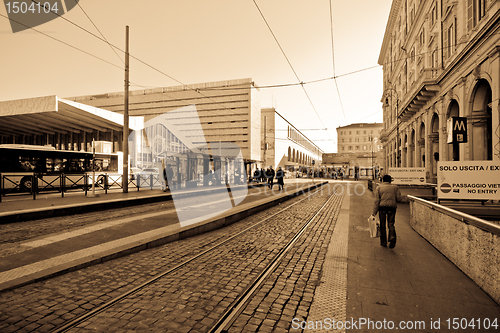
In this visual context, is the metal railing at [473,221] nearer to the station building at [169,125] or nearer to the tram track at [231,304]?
the tram track at [231,304]

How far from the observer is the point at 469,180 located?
655 centimetres

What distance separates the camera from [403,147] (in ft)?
112

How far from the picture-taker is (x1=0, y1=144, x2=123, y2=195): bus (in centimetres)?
1548

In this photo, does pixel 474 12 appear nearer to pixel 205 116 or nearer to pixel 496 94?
pixel 496 94

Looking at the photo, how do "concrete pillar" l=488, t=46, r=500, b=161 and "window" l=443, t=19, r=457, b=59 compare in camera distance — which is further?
"window" l=443, t=19, r=457, b=59

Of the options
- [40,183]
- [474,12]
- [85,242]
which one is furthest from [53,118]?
[474,12]

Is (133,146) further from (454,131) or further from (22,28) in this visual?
(454,131)

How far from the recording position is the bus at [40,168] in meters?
15.5

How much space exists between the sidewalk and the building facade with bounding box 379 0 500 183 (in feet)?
16.7

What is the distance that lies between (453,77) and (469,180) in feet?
45.8

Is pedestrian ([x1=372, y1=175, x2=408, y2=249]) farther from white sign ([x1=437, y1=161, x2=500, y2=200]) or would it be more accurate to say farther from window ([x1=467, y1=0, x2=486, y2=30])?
window ([x1=467, y1=0, x2=486, y2=30])

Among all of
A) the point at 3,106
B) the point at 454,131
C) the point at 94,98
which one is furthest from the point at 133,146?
the point at 94,98

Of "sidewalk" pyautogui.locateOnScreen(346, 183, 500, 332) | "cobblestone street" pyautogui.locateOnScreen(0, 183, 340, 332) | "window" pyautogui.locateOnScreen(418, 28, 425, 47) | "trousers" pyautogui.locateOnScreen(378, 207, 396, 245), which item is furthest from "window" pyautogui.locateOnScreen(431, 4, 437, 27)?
"cobblestone street" pyautogui.locateOnScreen(0, 183, 340, 332)

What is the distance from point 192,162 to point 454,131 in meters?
20.1
